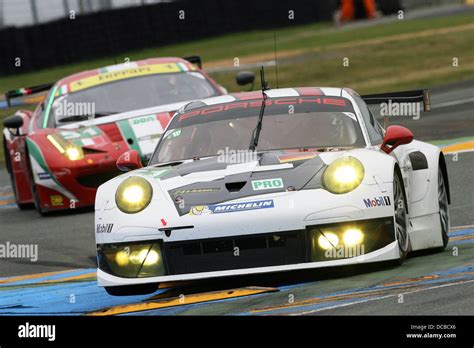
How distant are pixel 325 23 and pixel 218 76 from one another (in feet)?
29.0

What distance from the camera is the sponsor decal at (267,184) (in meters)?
7.30

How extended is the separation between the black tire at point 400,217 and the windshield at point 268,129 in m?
0.58

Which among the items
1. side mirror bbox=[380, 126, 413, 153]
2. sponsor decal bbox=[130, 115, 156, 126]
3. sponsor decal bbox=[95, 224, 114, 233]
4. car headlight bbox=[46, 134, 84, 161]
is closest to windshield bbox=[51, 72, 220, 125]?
sponsor decal bbox=[130, 115, 156, 126]

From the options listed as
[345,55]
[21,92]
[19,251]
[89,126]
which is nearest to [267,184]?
[19,251]

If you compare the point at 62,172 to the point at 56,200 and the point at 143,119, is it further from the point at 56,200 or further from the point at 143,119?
the point at 143,119

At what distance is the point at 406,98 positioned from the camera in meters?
9.34

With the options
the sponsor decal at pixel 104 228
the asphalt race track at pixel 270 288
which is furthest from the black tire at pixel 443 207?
the sponsor decal at pixel 104 228

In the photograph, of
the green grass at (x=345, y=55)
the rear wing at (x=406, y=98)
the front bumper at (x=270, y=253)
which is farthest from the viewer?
the green grass at (x=345, y=55)

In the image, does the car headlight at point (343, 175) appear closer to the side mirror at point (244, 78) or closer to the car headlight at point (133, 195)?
the car headlight at point (133, 195)

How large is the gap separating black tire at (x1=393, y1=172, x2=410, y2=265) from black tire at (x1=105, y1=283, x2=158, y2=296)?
1370 mm

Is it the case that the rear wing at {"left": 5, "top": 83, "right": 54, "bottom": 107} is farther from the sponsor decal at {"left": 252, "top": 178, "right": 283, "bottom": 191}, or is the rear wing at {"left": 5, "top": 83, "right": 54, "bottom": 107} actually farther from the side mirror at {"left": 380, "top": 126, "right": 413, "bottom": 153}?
the sponsor decal at {"left": 252, "top": 178, "right": 283, "bottom": 191}

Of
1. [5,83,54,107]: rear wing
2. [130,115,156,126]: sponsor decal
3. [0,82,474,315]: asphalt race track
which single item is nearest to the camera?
[0,82,474,315]: asphalt race track

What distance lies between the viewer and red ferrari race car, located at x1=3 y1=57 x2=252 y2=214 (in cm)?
1230
